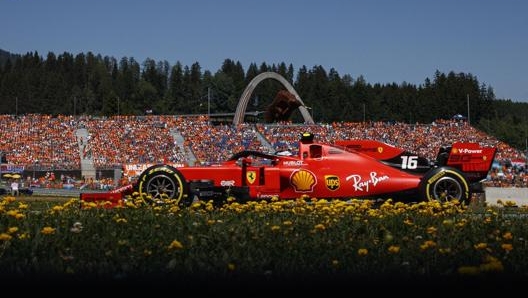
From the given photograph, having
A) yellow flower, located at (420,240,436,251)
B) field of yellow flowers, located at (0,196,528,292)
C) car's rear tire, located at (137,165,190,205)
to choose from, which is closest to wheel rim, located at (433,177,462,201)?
field of yellow flowers, located at (0,196,528,292)

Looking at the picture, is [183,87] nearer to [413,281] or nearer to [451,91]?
[451,91]

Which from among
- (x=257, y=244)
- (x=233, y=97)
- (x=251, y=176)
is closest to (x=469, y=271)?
(x=257, y=244)

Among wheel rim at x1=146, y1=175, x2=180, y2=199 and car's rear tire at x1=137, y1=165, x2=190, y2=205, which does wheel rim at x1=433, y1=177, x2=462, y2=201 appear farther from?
wheel rim at x1=146, y1=175, x2=180, y2=199

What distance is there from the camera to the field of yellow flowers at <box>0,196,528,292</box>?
564cm

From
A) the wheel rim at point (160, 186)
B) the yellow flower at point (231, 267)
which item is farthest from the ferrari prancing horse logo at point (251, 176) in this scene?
the yellow flower at point (231, 267)

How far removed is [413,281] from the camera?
5.11 meters

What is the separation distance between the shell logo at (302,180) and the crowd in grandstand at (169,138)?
38016 mm

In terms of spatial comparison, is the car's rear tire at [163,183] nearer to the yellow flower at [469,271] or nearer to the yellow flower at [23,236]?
the yellow flower at [23,236]

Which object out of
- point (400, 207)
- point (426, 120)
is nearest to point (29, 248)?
point (400, 207)

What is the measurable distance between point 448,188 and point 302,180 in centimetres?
307

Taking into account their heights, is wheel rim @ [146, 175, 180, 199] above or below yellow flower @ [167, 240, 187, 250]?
above

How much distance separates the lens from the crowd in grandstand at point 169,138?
55.9 m

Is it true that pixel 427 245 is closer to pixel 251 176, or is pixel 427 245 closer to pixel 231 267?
pixel 231 267

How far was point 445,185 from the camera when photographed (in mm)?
14430
